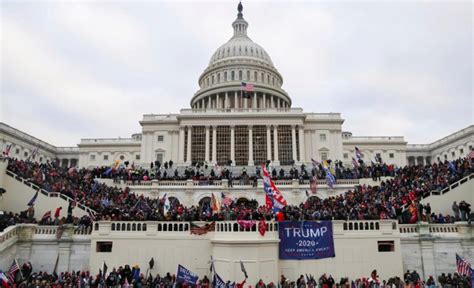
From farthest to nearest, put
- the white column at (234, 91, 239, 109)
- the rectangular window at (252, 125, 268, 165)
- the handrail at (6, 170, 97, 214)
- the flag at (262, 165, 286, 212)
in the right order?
1. the white column at (234, 91, 239, 109)
2. the rectangular window at (252, 125, 268, 165)
3. the handrail at (6, 170, 97, 214)
4. the flag at (262, 165, 286, 212)

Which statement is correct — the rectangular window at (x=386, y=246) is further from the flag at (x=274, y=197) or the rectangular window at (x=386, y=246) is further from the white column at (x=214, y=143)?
the white column at (x=214, y=143)

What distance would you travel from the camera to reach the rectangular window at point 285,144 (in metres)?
64.2

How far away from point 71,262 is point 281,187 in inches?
887

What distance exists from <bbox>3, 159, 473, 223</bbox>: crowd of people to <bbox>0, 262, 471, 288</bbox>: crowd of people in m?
3.54

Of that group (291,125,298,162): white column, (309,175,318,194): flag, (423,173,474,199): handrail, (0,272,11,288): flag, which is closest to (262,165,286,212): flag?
(423,173,474,199): handrail

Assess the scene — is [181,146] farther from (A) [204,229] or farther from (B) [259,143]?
(A) [204,229]

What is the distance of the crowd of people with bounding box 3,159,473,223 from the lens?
2231 cm

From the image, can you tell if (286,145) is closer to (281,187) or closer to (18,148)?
(281,187)

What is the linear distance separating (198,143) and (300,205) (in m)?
36.7

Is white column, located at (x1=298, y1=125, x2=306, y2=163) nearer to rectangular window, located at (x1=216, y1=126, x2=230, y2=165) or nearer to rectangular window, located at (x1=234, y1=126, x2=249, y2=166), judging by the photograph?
rectangular window, located at (x1=234, y1=126, x2=249, y2=166)

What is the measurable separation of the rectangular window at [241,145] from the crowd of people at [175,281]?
43.4 metres

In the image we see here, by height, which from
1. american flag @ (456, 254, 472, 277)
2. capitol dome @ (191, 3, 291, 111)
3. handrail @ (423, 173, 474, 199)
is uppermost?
capitol dome @ (191, 3, 291, 111)

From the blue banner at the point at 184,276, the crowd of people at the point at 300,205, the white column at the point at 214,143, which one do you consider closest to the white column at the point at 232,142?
the white column at the point at 214,143

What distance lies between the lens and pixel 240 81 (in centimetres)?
8556
